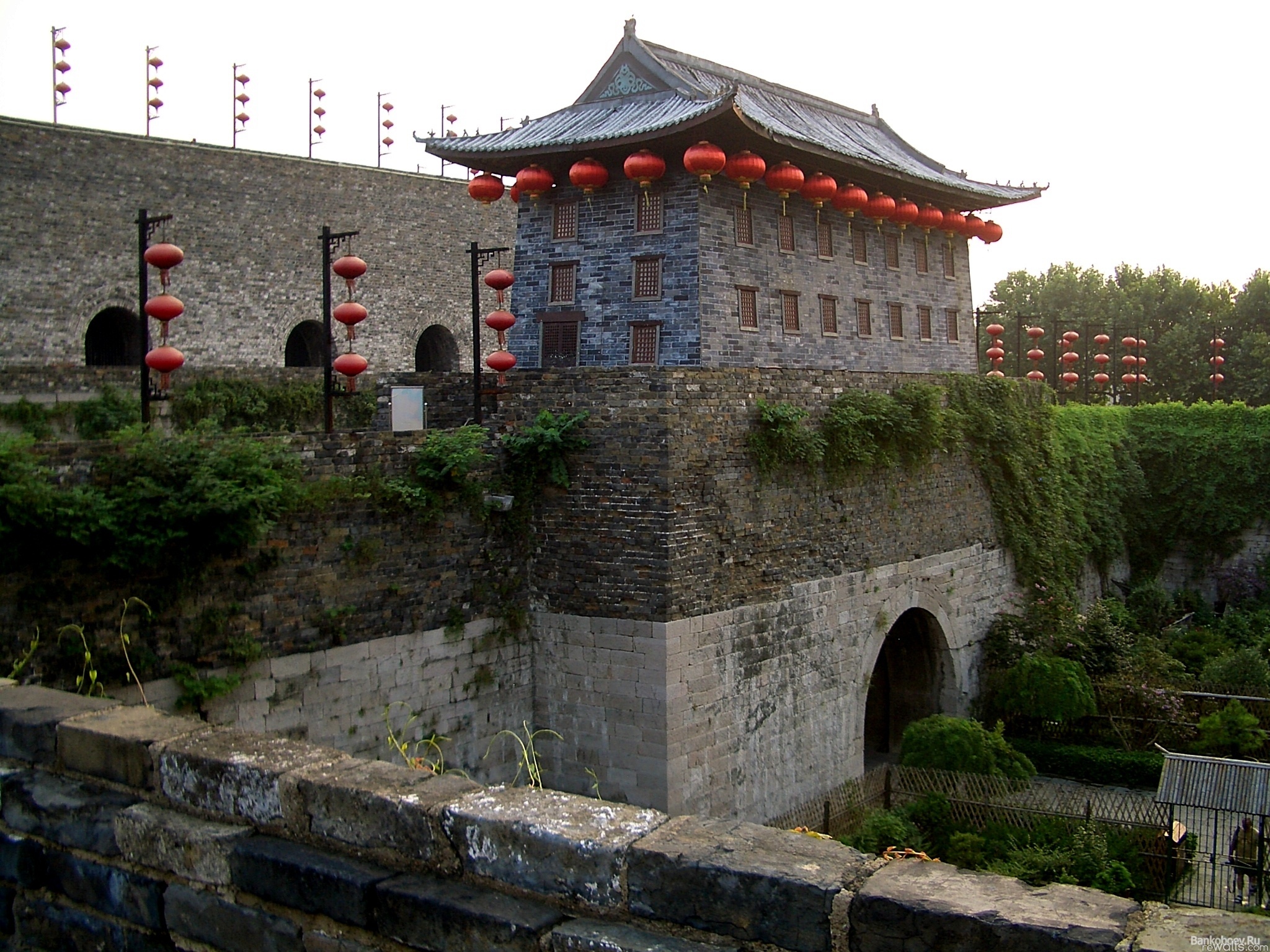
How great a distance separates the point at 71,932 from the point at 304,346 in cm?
2312

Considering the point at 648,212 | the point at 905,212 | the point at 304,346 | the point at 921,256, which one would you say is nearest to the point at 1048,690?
the point at 905,212

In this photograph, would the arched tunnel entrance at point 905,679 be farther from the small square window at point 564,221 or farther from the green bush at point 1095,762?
the small square window at point 564,221

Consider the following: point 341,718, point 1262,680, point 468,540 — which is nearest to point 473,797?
point 341,718

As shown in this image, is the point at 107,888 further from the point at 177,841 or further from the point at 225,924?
the point at 225,924

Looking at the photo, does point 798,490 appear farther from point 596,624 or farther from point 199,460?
point 199,460

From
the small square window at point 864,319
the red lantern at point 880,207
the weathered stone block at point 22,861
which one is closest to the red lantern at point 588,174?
the red lantern at point 880,207

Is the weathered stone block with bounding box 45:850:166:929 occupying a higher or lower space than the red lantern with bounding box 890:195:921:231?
lower

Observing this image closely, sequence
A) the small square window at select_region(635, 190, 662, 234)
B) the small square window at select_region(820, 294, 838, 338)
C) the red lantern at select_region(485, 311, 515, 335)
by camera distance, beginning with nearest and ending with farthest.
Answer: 1. the red lantern at select_region(485, 311, 515, 335)
2. the small square window at select_region(635, 190, 662, 234)
3. the small square window at select_region(820, 294, 838, 338)

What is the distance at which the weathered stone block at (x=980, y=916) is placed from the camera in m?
3.04

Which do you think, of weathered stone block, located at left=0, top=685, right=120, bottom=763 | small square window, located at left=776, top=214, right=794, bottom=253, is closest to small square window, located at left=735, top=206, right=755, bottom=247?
small square window, located at left=776, top=214, right=794, bottom=253

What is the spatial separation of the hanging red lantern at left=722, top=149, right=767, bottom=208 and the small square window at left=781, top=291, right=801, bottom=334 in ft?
7.65

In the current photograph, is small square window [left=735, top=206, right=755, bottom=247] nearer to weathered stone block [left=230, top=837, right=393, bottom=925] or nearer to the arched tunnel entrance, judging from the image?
the arched tunnel entrance

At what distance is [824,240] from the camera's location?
18859mm

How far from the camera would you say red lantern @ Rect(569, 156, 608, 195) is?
53.8ft
